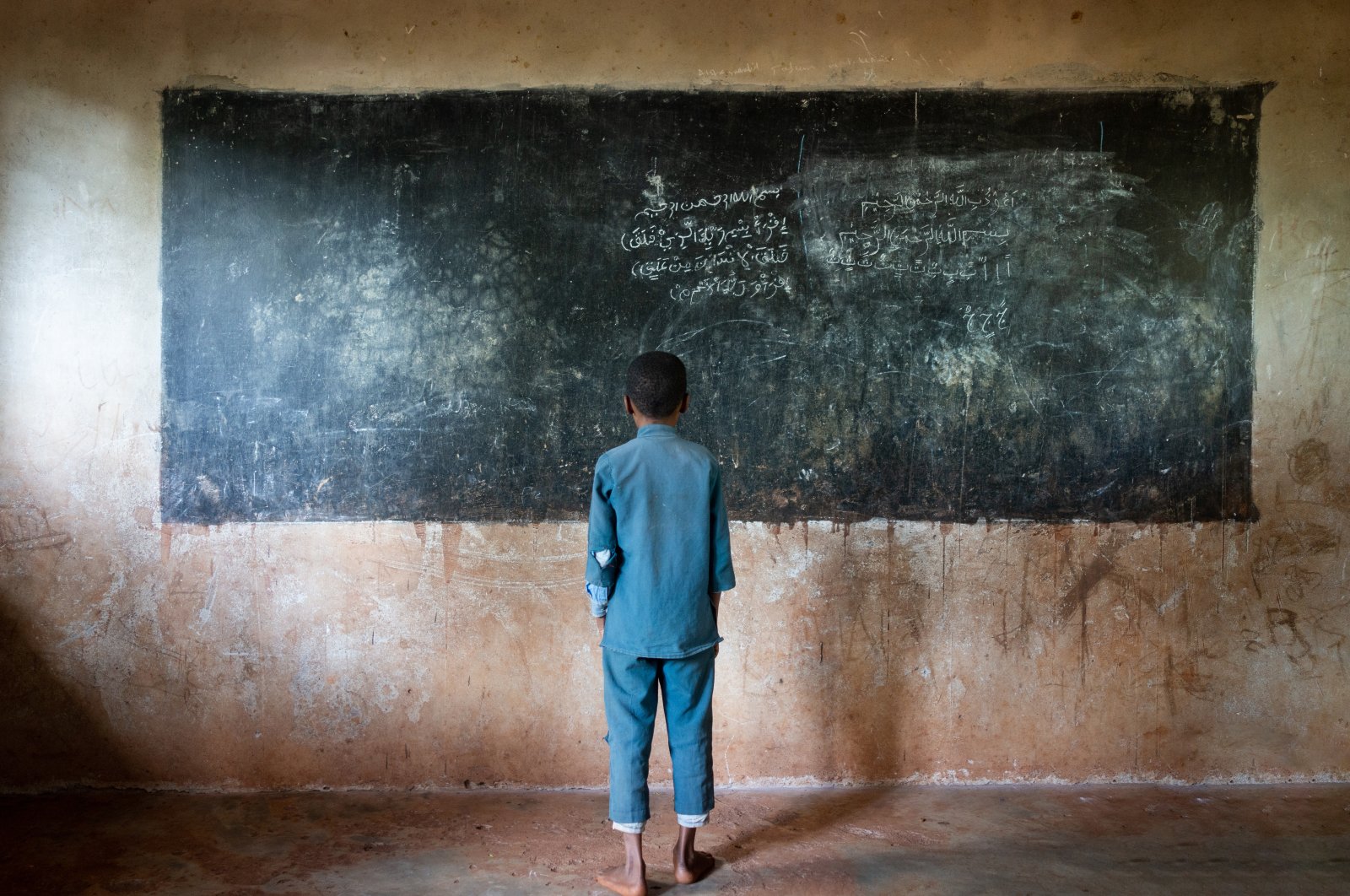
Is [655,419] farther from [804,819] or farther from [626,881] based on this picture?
[804,819]

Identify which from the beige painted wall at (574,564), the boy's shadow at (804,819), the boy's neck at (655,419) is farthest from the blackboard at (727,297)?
the boy's shadow at (804,819)

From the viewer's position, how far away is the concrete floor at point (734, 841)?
8.34 feet

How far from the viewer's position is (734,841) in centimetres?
280

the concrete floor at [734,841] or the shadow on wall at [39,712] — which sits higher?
the shadow on wall at [39,712]

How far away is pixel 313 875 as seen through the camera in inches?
101

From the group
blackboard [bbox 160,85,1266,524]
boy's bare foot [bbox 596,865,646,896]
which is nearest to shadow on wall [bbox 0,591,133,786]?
blackboard [bbox 160,85,1266,524]

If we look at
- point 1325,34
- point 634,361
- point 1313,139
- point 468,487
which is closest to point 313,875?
point 468,487

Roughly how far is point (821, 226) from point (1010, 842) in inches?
88.2

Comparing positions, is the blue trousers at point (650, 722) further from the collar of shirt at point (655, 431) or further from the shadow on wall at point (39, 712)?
the shadow on wall at point (39, 712)

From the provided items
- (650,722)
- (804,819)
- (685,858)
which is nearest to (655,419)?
(650,722)

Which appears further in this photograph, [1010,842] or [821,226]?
[821,226]

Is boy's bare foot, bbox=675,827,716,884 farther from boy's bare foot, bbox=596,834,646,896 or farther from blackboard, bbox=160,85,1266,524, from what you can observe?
blackboard, bbox=160,85,1266,524

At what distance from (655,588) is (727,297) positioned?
130 cm

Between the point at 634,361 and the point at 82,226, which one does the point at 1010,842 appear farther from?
the point at 82,226
